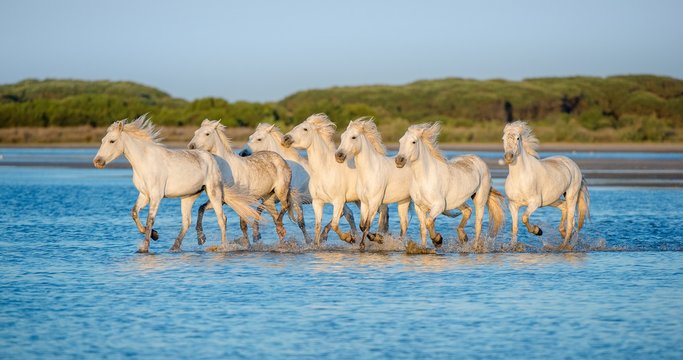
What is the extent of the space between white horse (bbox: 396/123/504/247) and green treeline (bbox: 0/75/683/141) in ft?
141

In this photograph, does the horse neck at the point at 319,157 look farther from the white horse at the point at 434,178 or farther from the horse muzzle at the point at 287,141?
the white horse at the point at 434,178

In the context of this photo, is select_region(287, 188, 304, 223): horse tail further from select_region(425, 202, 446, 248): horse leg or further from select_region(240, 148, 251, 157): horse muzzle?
select_region(425, 202, 446, 248): horse leg

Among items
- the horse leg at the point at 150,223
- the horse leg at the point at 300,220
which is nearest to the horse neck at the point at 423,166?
the horse leg at the point at 300,220

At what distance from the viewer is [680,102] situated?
282ft

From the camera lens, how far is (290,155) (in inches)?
616

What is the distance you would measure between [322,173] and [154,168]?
217 cm

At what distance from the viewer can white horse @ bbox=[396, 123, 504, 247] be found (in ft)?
44.3

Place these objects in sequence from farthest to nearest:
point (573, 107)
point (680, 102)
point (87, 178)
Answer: point (573, 107)
point (680, 102)
point (87, 178)

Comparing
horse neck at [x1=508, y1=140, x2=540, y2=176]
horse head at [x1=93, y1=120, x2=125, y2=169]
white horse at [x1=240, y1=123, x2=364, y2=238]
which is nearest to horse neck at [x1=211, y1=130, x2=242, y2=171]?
white horse at [x1=240, y1=123, x2=364, y2=238]

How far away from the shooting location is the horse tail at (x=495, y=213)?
1502 centimetres

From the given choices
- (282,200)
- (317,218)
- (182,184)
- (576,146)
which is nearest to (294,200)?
(282,200)

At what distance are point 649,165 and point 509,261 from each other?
2705cm

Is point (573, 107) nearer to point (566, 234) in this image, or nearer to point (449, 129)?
point (449, 129)

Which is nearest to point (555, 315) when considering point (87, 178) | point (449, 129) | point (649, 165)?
point (87, 178)
